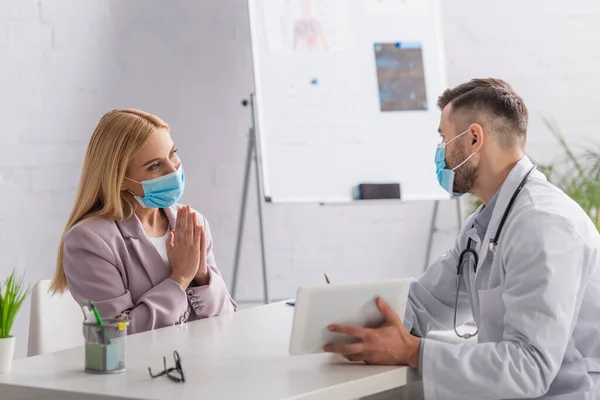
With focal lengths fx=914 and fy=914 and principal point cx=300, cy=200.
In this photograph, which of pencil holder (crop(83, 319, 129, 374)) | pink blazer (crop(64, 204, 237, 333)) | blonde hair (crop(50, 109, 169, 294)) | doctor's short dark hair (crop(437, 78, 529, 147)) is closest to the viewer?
pencil holder (crop(83, 319, 129, 374))

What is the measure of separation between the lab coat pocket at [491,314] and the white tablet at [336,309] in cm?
17

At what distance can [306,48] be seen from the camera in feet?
12.0

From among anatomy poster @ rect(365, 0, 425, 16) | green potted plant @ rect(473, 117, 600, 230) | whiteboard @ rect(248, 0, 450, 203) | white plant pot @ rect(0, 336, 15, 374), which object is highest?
anatomy poster @ rect(365, 0, 425, 16)

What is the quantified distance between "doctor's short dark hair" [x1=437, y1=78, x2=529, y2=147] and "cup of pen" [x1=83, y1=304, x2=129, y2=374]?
2.89ft

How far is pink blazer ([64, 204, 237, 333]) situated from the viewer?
2.24 m

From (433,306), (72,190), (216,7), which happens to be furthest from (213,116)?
(433,306)

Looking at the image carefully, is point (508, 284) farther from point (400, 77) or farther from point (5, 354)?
point (400, 77)

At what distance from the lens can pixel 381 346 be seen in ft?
5.66

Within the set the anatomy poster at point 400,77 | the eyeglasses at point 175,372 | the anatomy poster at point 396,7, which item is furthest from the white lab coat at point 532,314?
the anatomy poster at point 396,7

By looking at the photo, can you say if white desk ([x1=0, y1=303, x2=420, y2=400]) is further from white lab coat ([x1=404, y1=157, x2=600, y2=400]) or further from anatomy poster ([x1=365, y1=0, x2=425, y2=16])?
anatomy poster ([x1=365, y1=0, x2=425, y2=16])

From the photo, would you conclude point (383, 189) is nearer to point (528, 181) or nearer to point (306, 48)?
point (306, 48)

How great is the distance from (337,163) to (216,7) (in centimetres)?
88

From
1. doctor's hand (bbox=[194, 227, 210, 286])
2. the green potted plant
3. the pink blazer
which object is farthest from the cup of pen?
the green potted plant

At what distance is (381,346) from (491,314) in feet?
0.83
